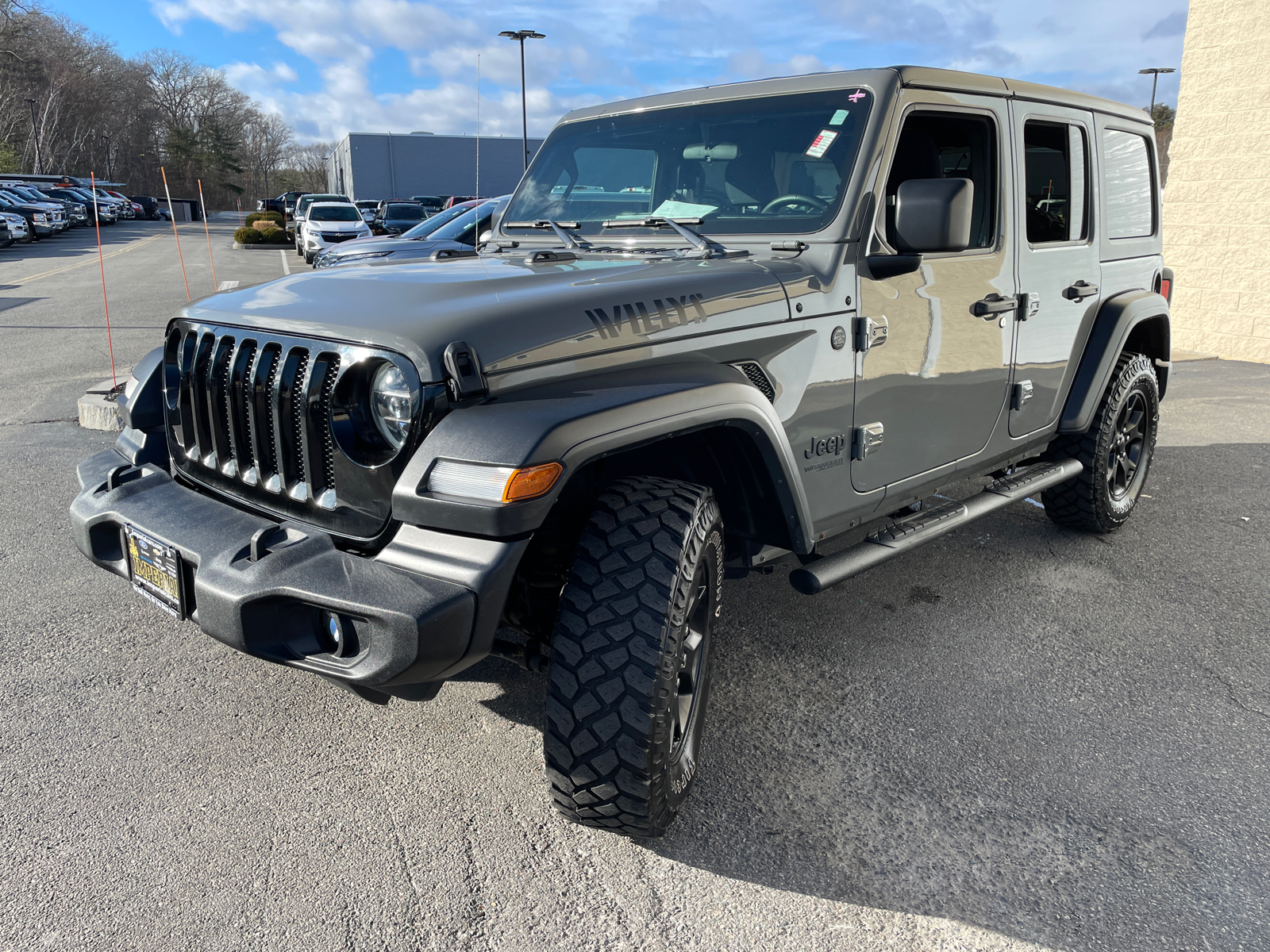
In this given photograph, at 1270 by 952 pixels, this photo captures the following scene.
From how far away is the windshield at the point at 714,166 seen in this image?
9.55 feet

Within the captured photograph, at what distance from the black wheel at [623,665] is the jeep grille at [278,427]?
51cm

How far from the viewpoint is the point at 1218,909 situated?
6.98ft

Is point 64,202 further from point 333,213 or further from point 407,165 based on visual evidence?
point 407,165

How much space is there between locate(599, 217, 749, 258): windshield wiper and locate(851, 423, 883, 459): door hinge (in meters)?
0.68

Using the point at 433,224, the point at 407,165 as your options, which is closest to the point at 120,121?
the point at 407,165

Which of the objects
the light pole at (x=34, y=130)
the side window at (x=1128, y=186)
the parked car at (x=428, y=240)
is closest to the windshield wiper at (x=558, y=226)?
the side window at (x=1128, y=186)

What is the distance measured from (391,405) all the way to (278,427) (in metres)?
0.36

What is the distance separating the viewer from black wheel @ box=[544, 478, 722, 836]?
211cm

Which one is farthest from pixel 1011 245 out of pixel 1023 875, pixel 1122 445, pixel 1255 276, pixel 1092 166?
pixel 1255 276

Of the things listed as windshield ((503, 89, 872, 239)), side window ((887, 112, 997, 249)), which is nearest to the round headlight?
windshield ((503, 89, 872, 239))

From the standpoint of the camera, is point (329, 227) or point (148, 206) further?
point (148, 206)

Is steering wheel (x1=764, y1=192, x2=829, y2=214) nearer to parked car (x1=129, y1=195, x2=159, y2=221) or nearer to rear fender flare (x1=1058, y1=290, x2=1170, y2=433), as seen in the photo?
rear fender flare (x1=1058, y1=290, x2=1170, y2=433)

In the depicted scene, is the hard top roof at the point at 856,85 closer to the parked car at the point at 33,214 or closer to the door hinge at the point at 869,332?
the door hinge at the point at 869,332

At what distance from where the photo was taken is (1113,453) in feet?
14.8
